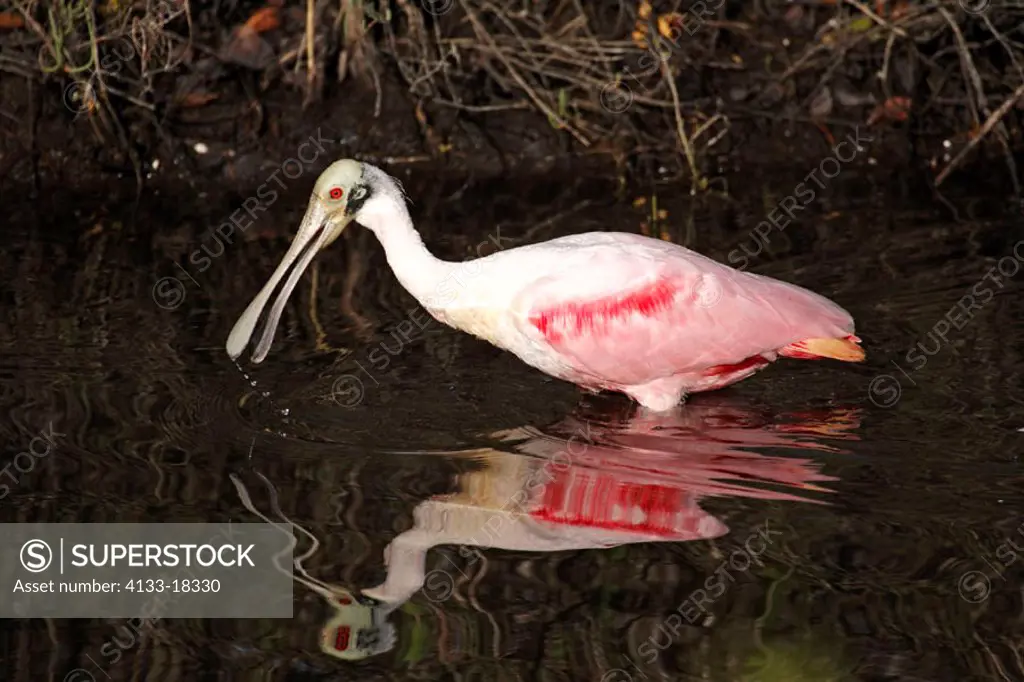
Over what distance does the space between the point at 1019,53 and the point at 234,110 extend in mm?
4392

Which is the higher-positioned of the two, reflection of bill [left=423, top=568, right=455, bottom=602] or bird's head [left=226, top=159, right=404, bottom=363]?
bird's head [left=226, top=159, right=404, bottom=363]

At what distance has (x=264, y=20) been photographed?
10430 mm

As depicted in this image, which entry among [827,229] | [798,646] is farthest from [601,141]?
[798,646]

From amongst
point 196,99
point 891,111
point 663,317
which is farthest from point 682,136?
point 663,317

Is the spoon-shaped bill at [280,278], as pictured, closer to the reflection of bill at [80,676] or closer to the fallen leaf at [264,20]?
the reflection of bill at [80,676]

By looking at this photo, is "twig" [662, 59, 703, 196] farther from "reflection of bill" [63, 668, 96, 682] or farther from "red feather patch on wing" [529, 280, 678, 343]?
"reflection of bill" [63, 668, 96, 682]

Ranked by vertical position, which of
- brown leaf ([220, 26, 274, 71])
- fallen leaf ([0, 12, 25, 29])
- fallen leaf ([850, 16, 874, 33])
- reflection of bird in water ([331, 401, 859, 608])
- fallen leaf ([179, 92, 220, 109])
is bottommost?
reflection of bird in water ([331, 401, 859, 608])

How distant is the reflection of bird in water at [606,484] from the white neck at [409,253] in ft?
1.98

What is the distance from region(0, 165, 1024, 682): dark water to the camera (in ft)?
16.4

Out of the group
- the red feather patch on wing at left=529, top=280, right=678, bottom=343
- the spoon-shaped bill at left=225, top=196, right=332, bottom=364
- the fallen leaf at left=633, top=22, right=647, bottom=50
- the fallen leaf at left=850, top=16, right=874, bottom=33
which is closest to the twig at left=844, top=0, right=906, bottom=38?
the fallen leaf at left=850, top=16, right=874, bottom=33

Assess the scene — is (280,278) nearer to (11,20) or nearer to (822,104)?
(11,20)

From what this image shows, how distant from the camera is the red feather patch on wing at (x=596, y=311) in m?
6.66

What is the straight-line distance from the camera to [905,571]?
5.38m

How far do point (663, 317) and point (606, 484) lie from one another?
2.99ft
